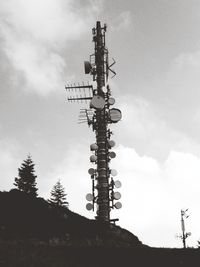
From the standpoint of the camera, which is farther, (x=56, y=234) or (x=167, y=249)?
(x=56, y=234)

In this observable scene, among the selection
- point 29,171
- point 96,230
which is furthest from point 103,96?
point 29,171

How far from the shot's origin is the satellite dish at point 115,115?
29859 millimetres

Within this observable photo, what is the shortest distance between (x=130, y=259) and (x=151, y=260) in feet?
2.44

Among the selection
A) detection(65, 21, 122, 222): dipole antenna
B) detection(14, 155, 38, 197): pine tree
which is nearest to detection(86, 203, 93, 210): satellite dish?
detection(65, 21, 122, 222): dipole antenna

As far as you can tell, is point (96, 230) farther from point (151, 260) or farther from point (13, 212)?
point (151, 260)

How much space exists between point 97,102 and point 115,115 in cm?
176

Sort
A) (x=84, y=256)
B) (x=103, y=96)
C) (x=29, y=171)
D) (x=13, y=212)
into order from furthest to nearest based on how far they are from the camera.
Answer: (x=29, y=171), (x=103, y=96), (x=13, y=212), (x=84, y=256)

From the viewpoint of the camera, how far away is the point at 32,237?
15547 millimetres

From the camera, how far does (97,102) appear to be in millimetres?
29266

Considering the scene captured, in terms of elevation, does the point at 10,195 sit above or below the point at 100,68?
below

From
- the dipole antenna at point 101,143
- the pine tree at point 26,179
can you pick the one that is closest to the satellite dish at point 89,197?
the dipole antenna at point 101,143

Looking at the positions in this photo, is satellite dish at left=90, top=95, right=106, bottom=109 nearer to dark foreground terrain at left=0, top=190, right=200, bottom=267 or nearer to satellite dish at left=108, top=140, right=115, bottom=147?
satellite dish at left=108, top=140, right=115, bottom=147

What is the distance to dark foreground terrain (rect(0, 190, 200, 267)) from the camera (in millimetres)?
12852

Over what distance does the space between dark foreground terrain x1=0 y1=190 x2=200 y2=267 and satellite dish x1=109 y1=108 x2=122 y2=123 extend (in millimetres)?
10630
